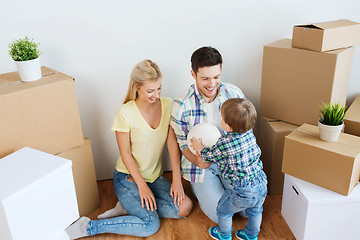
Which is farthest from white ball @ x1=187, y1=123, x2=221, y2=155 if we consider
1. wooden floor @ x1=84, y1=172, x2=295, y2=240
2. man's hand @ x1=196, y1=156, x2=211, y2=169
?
wooden floor @ x1=84, y1=172, x2=295, y2=240

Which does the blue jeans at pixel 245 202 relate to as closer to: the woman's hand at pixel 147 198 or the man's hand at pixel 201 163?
the man's hand at pixel 201 163

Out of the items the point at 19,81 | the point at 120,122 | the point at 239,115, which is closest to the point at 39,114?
A: the point at 19,81

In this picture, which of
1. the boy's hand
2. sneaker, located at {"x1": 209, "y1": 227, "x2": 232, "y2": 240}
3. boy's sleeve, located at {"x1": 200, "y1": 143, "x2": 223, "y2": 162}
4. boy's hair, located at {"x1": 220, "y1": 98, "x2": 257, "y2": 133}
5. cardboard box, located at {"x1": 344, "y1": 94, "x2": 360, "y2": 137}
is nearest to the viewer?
boy's hair, located at {"x1": 220, "y1": 98, "x2": 257, "y2": 133}

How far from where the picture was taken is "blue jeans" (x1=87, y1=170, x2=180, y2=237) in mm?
1739

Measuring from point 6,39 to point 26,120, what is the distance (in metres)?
0.51

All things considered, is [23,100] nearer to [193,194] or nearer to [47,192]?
[47,192]

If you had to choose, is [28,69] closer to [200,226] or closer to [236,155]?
[236,155]

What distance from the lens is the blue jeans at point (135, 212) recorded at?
1739mm

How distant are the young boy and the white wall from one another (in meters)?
0.66

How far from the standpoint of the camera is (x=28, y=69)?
5.18 ft

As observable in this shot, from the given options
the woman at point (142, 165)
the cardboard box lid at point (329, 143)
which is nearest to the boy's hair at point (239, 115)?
the cardboard box lid at point (329, 143)

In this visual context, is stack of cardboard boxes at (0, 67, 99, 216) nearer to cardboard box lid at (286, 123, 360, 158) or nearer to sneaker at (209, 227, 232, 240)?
sneaker at (209, 227, 232, 240)

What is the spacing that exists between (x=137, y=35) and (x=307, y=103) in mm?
983

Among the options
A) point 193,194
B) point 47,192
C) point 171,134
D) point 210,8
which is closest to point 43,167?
point 47,192
